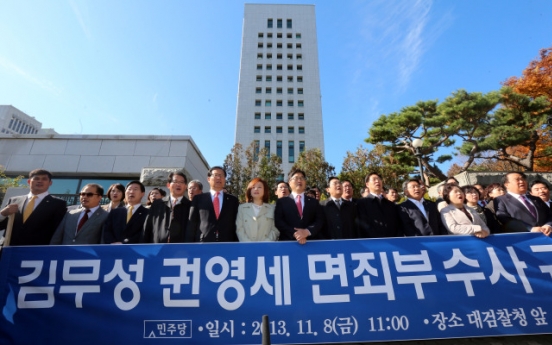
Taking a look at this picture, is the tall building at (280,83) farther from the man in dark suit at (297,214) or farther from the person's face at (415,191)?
the man in dark suit at (297,214)

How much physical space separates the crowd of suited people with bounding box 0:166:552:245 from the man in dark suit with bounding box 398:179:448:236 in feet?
0.04

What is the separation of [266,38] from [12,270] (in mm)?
44962

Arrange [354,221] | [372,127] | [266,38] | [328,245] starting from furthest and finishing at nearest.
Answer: [266,38], [372,127], [354,221], [328,245]

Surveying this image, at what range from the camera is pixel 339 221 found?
345 centimetres

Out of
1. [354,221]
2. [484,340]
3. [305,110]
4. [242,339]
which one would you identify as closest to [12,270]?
[242,339]

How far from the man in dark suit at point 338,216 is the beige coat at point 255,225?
68 cm

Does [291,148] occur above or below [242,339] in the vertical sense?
above

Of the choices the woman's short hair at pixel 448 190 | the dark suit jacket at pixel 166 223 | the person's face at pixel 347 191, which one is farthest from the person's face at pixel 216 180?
the woman's short hair at pixel 448 190

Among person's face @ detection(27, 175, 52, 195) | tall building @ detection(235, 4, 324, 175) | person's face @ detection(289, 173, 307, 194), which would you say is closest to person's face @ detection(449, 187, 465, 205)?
person's face @ detection(289, 173, 307, 194)

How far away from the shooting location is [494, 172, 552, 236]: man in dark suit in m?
3.33

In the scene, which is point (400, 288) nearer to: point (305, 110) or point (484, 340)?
point (484, 340)

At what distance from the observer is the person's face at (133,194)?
3666 millimetres

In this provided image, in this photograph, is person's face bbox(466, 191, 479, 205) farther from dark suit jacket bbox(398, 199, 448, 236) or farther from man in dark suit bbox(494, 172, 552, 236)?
dark suit jacket bbox(398, 199, 448, 236)

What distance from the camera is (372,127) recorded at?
16.8 metres
